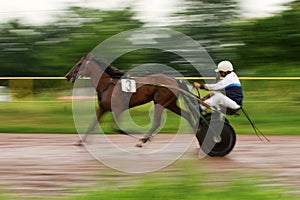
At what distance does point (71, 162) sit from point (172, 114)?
7.28m

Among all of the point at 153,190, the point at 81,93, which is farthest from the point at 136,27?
the point at 153,190

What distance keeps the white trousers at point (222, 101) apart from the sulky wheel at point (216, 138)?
289mm

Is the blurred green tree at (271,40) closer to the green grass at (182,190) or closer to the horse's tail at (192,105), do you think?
the horse's tail at (192,105)

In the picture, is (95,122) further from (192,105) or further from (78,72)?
(192,105)

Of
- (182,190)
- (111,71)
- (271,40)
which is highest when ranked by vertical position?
(182,190)

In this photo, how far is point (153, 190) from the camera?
8.41m

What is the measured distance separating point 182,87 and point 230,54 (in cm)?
1443

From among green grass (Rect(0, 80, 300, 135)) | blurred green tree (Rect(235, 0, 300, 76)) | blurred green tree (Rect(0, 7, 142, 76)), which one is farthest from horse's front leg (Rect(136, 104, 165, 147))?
blurred green tree (Rect(235, 0, 300, 76))

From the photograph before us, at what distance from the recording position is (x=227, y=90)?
13.5 m

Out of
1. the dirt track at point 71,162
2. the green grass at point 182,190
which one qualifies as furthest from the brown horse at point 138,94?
the green grass at point 182,190

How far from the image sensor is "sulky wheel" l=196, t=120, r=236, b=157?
13.6 meters

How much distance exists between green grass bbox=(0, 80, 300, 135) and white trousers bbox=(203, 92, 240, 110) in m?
5.41

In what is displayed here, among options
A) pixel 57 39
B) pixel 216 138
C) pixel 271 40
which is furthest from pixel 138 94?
A: pixel 271 40

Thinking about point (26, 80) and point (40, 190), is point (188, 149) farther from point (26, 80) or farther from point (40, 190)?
point (26, 80)
